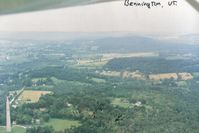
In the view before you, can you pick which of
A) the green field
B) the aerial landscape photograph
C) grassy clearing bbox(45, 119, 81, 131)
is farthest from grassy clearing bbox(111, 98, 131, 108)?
the green field

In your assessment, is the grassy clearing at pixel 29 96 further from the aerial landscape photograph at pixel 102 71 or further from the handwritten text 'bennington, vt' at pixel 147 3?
the handwritten text 'bennington, vt' at pixel 147 3

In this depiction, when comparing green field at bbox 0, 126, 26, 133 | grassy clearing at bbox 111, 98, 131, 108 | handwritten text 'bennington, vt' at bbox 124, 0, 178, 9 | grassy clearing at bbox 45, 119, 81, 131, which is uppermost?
handwritten text 'bennington, vt' at bbox 124, 0, 178, 9

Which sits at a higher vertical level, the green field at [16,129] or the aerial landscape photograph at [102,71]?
the aerial landscape photograph at [102,71]

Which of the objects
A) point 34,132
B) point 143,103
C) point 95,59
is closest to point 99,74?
point 95,59

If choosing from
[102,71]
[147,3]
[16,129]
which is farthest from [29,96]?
[147,3]

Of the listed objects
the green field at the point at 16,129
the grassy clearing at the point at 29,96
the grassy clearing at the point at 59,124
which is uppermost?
the grassy clearing at the point at 29,96

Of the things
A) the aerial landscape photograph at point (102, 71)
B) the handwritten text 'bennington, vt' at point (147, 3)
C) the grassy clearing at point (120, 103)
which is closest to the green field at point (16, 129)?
the aerial landscape photograph at point (102, 71)

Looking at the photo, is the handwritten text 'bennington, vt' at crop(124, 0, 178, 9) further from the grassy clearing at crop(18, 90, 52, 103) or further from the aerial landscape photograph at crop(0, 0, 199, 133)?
the grassy clearing at crop(18, 90, 52, 103)

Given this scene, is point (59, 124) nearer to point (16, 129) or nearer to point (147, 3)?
point (16, 129)

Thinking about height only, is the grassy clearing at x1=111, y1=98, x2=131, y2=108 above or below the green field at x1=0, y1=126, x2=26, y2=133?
above

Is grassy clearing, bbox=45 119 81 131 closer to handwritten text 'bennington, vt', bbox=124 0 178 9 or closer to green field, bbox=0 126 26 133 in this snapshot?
green field, bbox=0 126 26 133
